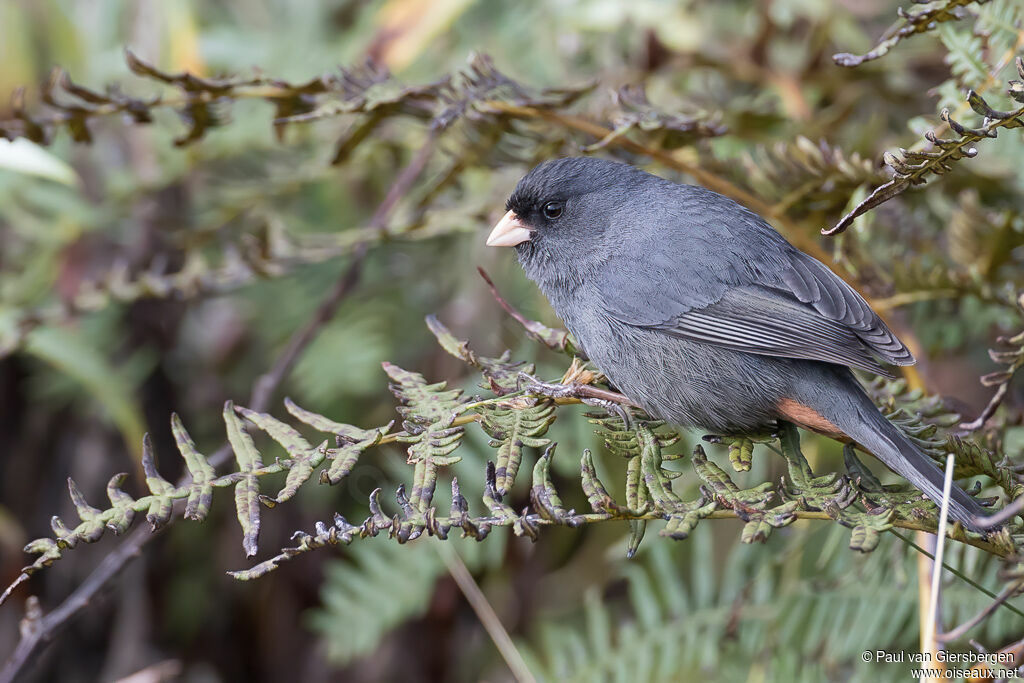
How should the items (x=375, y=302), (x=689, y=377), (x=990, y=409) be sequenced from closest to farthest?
(x=990, y=409)
(x=689, y=377)
(x=375, y=302)

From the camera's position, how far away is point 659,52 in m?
3.82

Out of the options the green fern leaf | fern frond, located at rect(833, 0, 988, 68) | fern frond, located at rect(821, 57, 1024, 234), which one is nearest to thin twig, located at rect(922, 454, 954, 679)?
fern frond, located at rect(821, 57, 1024, 234)

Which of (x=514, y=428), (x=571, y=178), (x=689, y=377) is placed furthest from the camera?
(x=571, y=178)

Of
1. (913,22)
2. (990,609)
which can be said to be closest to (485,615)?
(990,609)

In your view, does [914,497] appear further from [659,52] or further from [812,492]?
[659,52]

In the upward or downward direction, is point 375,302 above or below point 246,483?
below

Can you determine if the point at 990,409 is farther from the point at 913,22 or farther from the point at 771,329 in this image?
the point at 913,22

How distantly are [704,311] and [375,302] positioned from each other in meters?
1.87

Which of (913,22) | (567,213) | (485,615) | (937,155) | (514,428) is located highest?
(913,22)

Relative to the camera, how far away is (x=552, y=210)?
2.81 m

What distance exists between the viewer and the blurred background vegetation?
2928mm

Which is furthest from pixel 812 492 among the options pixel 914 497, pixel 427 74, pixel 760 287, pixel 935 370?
pixel 427 74

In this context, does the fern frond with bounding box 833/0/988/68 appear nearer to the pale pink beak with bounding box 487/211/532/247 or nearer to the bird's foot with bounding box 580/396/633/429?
the bird's foot with bounding box 580/396/633/429

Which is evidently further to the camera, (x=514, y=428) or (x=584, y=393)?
(x=584, y=393)
